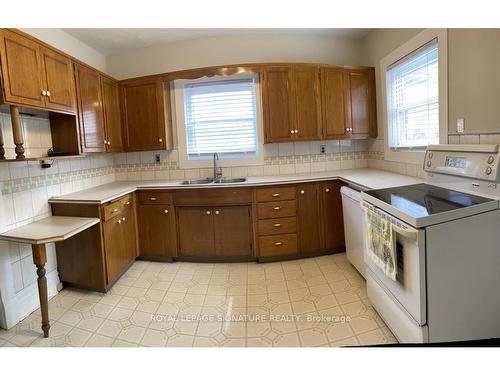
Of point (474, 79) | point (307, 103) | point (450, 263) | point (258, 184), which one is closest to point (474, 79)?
point (474, 79)

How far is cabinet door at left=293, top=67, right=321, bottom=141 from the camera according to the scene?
3006 millimetres

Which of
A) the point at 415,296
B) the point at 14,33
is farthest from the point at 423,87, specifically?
the point at 14,33

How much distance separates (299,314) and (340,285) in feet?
1.80

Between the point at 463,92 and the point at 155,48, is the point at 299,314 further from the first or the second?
the point at 155,48

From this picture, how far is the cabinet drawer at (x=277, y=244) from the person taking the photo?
9.24ft

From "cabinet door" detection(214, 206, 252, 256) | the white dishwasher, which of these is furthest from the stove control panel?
"cabinet door" detection(214, 206, 252, 256)

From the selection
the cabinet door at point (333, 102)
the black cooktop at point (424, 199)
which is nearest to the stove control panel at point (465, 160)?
the black cooktop at point (424, 199)

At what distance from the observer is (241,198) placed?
9.15ft

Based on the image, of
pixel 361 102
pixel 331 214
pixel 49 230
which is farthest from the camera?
pixel 361 102

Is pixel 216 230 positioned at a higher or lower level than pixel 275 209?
lower

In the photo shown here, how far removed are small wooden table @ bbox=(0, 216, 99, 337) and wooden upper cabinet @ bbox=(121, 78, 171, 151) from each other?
53.0 inches

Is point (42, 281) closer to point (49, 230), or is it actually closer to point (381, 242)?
point (49, 230)

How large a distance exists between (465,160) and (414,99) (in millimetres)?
1054

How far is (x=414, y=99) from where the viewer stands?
254 centimetres
